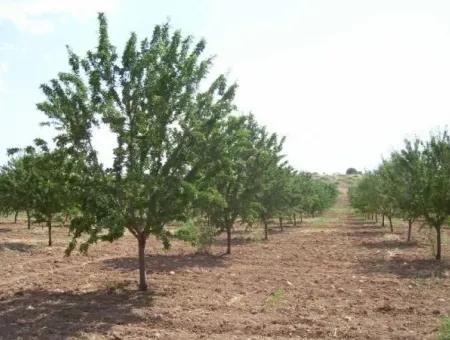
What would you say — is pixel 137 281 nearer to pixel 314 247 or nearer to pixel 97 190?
pixel 97 190

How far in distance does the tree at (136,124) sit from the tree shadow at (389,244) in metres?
14.2

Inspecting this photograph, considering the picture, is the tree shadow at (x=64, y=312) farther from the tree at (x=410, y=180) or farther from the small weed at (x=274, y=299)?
the tree at (x=410, y=180)

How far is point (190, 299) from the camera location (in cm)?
1102

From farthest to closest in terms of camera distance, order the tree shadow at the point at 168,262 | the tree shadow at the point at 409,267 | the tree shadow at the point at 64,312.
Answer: the tree shadow at the point at 168,262
the tree shadow at the point at 409,267
the tree shadow at the point at 64,312

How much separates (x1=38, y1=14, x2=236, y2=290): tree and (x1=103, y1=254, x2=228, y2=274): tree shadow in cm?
463

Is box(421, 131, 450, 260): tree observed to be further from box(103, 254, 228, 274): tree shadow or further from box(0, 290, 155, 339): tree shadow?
box(0, 290, 155, 339): tree shadow

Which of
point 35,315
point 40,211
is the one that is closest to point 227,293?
point 35,315

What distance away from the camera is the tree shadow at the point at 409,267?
14770 millimetres

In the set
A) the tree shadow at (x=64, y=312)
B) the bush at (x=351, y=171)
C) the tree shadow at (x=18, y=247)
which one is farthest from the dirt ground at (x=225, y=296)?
the bush at (x=351, y=171)

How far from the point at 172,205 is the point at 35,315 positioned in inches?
131

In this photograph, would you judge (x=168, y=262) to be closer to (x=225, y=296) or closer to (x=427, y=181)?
(x=225, y=296)

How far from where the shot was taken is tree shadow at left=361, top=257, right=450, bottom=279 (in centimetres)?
1477

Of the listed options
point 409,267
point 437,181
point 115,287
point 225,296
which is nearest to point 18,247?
point 115,287

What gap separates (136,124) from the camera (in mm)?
10758
